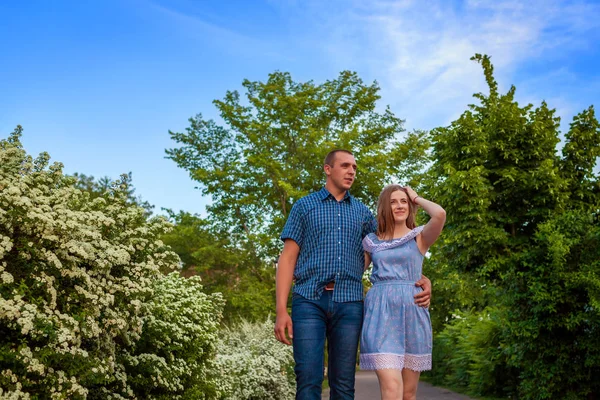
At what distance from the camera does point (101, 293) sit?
20.4 ft

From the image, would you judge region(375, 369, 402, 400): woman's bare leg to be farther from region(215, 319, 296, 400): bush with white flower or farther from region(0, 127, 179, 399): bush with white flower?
region(215, 319, 296, 400): bush with white flower

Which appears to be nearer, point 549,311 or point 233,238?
point 549,311

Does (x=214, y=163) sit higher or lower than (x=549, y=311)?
higher

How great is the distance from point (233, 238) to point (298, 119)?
6.33 meters

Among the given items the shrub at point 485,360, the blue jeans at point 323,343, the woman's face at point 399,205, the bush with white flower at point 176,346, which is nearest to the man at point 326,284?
the blue jeans at point 323,343

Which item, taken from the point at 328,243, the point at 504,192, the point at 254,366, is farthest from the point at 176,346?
the point at 504,192

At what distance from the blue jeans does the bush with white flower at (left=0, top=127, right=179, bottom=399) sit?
2101 millimetres

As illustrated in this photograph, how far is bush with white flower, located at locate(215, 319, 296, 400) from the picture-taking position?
1373 cm

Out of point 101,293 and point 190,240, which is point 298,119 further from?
point 101,293

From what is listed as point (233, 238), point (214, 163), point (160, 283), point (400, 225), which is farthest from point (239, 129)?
point (400, 225)

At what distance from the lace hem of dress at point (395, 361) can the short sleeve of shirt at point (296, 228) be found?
0.99m

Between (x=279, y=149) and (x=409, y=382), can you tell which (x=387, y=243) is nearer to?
(x=409, y=382)

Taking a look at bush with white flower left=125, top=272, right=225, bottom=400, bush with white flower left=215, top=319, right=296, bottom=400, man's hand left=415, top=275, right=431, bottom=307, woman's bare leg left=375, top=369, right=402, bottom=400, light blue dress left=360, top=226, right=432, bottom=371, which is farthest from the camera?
bush with white flower left=215, top=319, right=296, bottom=400

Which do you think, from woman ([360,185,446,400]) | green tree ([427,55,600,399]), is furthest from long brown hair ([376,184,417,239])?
green tree ([427,55,600,399])
